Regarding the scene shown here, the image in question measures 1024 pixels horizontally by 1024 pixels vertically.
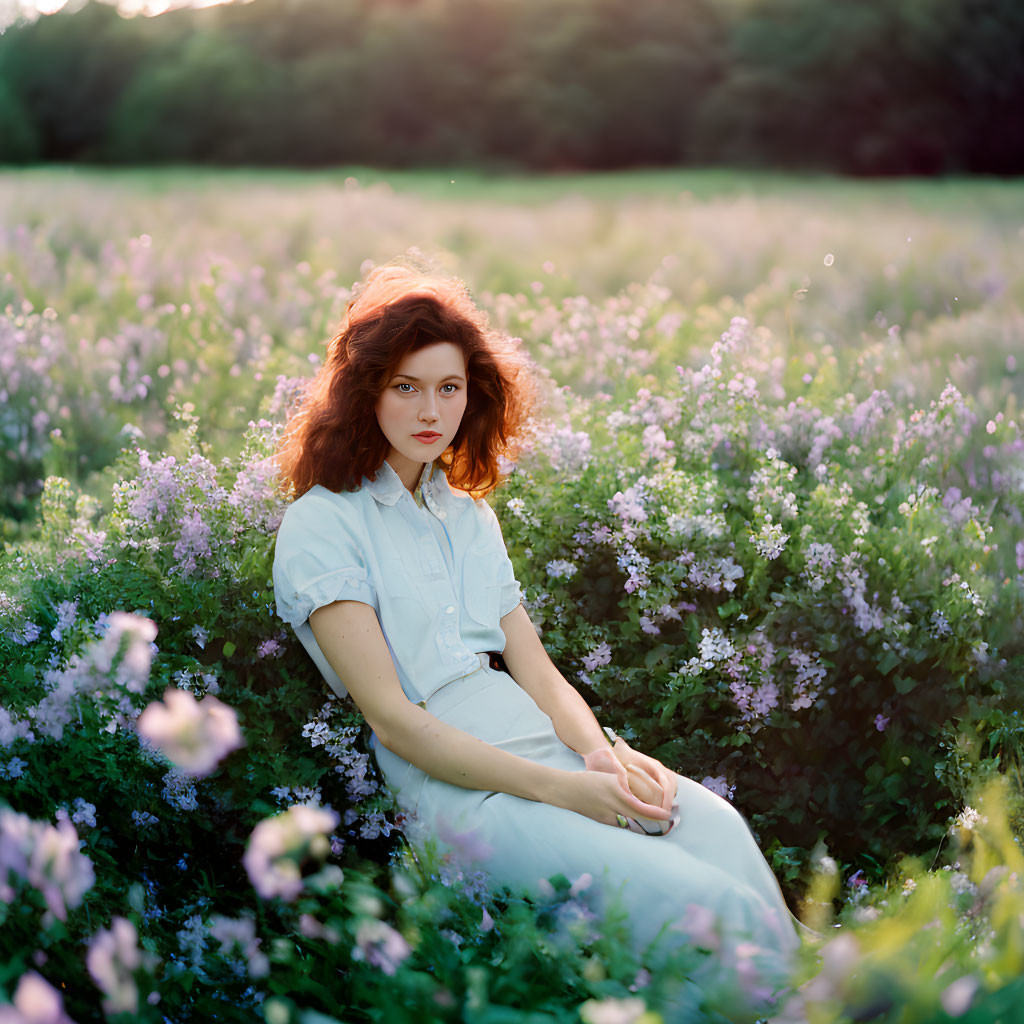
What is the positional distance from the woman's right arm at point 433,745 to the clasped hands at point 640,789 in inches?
0.7

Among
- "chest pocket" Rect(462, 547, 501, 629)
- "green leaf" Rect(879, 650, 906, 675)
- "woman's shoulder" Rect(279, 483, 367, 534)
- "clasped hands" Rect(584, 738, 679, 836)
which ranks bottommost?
"green leaf" Rect(879, 650, 906, 675)

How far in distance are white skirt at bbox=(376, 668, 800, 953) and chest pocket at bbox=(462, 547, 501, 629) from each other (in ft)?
0.65

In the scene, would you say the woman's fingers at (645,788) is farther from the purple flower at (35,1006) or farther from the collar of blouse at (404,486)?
the purple flower at (35,1006)

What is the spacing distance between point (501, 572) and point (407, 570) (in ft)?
1.09

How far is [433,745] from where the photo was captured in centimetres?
238

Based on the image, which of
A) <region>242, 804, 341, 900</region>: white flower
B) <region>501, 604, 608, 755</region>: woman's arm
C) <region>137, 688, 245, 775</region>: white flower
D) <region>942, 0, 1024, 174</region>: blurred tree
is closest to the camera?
<region>137, 688, 245, 775</region>: white flower

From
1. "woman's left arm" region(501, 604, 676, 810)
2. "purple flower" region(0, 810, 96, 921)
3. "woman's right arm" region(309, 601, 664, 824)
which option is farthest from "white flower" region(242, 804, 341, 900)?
"woman's left arm" region(501, 604, 676, 810)

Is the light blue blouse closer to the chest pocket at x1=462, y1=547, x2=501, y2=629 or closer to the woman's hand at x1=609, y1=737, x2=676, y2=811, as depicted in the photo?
the chest pocket at x1=462, y1=547, x2=501, y2=629

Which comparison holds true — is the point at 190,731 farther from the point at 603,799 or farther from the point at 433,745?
the point at 603,799

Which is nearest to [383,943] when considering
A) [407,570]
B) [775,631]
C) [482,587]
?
[407,570]

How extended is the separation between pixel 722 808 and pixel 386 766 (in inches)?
34.6

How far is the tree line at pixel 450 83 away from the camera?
2755cm

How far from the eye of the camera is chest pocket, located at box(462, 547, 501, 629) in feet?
9.12

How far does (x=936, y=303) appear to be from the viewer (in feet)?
27.2
